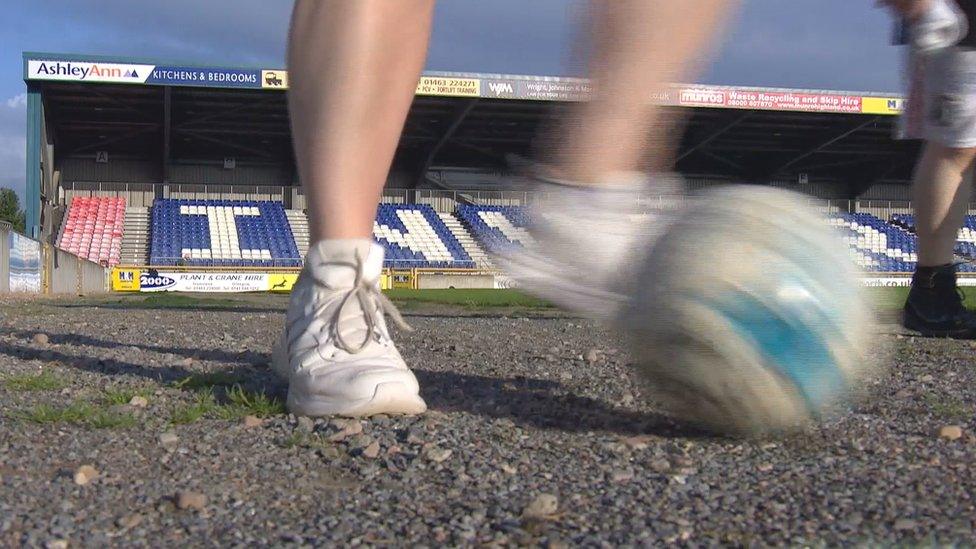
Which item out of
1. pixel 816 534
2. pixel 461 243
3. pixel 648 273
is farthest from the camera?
pixel 461 243

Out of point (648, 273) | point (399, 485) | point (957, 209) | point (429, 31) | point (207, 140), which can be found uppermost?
point (207, 140)

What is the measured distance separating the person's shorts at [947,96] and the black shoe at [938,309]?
508 mm

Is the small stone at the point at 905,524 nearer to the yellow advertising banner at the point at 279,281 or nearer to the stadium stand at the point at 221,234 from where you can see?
the yellow advertising banner at the point at 279,281

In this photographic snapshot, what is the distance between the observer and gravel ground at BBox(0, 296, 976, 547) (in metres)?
1.10

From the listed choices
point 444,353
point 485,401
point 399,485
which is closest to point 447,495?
point 399,485

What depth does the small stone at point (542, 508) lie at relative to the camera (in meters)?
1.14

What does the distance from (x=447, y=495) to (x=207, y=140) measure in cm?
2939

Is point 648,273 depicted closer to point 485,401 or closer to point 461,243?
point 485,401

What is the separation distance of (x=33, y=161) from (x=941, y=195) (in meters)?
25.0

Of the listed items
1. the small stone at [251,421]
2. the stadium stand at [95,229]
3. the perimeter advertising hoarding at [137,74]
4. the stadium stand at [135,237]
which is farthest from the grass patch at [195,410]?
the stadium stand at [135,237]

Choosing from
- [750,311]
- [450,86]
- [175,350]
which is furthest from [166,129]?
[750,311]

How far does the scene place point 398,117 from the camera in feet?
6.10

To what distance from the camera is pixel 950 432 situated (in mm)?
1660

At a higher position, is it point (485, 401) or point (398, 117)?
point (398, 117)
